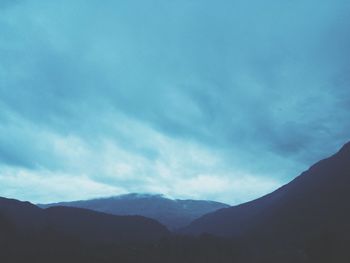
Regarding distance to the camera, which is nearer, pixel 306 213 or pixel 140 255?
pixel 140 255

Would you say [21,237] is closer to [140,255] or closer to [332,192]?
A: [140,255]

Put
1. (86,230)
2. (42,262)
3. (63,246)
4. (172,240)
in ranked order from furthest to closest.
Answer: (86,230) < (172,240) < (63,246) < (42,262)

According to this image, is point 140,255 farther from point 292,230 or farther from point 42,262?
point 292,230

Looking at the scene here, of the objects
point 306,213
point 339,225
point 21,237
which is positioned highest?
point 306,213

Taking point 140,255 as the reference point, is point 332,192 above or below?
above

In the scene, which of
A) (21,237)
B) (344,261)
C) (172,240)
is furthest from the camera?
(172,240)

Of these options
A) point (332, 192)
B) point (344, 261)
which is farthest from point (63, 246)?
point (332, 192)

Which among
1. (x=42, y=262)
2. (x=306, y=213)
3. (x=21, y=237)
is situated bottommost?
(x=42, y=262)

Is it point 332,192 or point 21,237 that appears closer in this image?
point 21,237

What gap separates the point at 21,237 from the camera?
407 feet

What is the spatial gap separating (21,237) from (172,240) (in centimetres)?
5397

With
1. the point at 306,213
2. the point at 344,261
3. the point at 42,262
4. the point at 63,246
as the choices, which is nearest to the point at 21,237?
the point at 63,246

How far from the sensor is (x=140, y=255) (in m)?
118

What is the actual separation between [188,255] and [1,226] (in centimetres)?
6063
